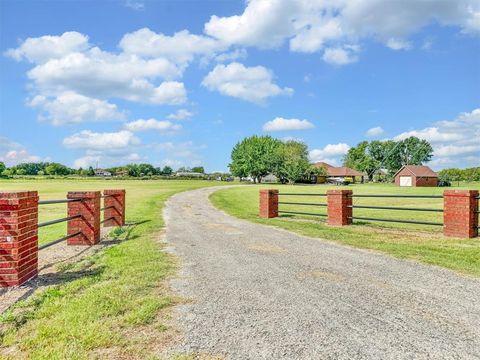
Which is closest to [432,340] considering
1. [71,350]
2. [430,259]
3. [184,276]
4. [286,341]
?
[286,341]

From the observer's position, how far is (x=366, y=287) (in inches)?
217

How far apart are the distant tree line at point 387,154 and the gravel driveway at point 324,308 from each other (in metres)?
112

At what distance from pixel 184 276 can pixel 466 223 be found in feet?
25.7

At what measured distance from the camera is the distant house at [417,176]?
279 ft

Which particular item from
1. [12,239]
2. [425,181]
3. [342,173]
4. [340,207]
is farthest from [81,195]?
[342,173]

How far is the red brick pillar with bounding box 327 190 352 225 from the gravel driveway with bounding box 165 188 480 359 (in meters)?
5.68

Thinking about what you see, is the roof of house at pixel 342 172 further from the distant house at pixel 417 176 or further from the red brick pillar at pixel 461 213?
the red brick pillar at pixel 461 213

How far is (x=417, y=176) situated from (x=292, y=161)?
26102 millimetres

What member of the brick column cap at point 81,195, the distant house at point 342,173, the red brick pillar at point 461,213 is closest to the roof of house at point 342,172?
the distant house at point 342,173

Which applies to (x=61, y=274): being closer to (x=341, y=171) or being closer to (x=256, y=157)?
(x=256, y=157)

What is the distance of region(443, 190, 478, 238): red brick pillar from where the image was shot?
10.3m

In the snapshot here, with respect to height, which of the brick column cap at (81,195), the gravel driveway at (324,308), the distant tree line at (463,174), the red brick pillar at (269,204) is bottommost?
the gravel driveway at (324,308)

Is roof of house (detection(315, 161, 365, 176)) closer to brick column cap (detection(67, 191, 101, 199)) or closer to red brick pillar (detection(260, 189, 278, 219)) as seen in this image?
red brick pillar (detection(260, 189, 278, 219))

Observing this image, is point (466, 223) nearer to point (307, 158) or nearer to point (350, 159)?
point (307, 158)
